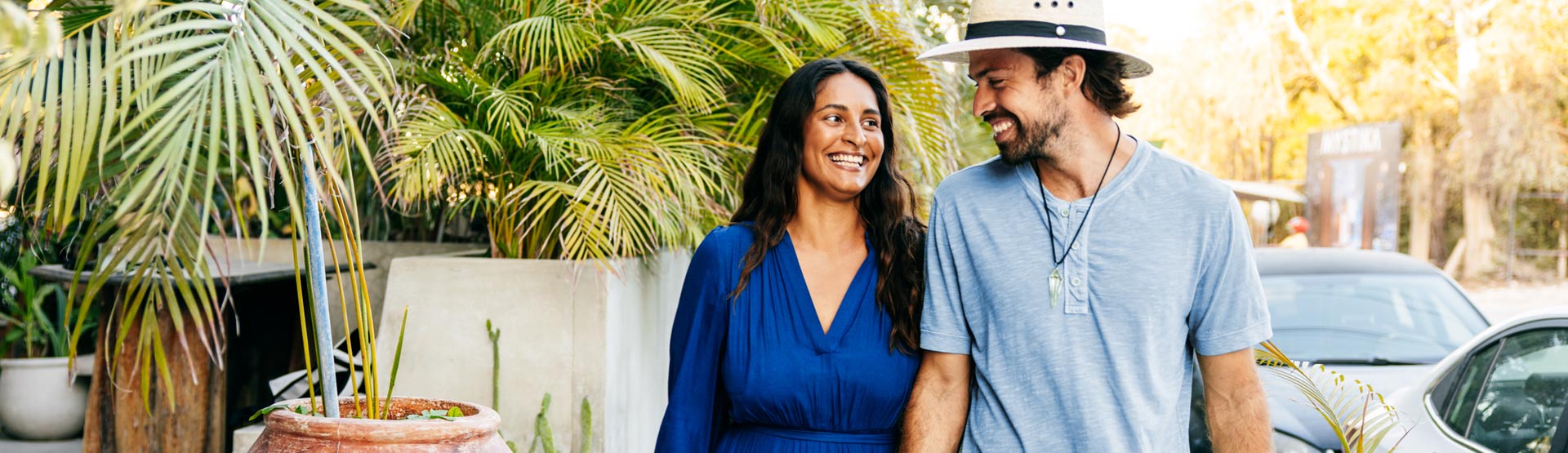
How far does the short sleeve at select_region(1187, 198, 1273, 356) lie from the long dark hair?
63 centimetres

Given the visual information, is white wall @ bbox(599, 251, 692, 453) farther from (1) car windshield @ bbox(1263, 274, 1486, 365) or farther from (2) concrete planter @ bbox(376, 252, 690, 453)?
(1) car windshield @ bbox(1263, 274, 1486, 365)

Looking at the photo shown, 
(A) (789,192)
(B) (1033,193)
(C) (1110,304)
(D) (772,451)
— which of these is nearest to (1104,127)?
(B) (1033,193)

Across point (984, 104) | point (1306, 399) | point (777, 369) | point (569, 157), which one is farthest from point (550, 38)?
point (1306, 399)

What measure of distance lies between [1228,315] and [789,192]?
1.04m

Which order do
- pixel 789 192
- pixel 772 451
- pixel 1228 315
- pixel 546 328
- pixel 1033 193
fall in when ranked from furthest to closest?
pixel 546 328 < pixel 789 192 < pixel 772 451 < pixel 1033 193 < pixel 1228 315

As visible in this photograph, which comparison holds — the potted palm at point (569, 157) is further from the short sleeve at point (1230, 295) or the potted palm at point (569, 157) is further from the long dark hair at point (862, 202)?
the short sleeve at point (1230, 295)

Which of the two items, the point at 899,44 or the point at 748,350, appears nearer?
the point at 748,350

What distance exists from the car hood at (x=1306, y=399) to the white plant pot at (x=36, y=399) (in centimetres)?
495

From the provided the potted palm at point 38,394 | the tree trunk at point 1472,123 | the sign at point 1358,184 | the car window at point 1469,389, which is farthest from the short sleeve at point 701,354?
the tree trunk at point 1472,123

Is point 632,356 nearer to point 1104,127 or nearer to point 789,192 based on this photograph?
point 789,192

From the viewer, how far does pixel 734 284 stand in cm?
279

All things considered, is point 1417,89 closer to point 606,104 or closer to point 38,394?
point 606,104

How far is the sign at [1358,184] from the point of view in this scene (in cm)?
1641

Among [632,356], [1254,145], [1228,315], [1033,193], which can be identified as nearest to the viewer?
[1228,315]
